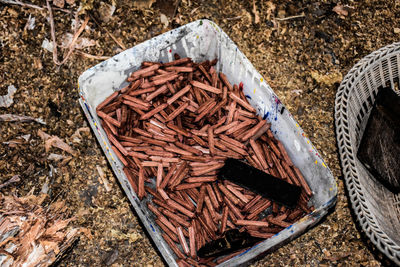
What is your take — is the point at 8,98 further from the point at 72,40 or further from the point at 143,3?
the point at 143,3

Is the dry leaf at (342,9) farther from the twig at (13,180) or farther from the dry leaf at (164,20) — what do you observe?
the twig at (13,180)

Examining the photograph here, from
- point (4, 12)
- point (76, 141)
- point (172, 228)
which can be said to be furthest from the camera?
point (4, 12)

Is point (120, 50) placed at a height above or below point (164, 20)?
below

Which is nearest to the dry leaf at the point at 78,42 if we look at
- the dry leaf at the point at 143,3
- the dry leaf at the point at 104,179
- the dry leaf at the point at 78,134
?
the dry leaf at the point at 143,3

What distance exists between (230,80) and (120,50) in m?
1.41

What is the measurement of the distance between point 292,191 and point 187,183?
0.93 metres

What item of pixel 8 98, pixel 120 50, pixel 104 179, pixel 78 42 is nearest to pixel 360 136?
pixel 104 179

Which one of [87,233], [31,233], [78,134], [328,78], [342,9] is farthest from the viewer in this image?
[342,9]

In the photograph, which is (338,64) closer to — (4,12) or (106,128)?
(106,128)

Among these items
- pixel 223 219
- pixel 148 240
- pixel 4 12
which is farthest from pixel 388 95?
pixel 4 12

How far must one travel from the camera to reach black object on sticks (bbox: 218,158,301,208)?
3.13 metres

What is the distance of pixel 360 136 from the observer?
362 centimetres

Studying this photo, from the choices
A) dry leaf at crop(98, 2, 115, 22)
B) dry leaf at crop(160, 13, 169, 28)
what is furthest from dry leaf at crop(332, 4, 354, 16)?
dry leaf at crop(98, 2, 115, 22)

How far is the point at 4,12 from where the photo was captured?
4.18 meters
